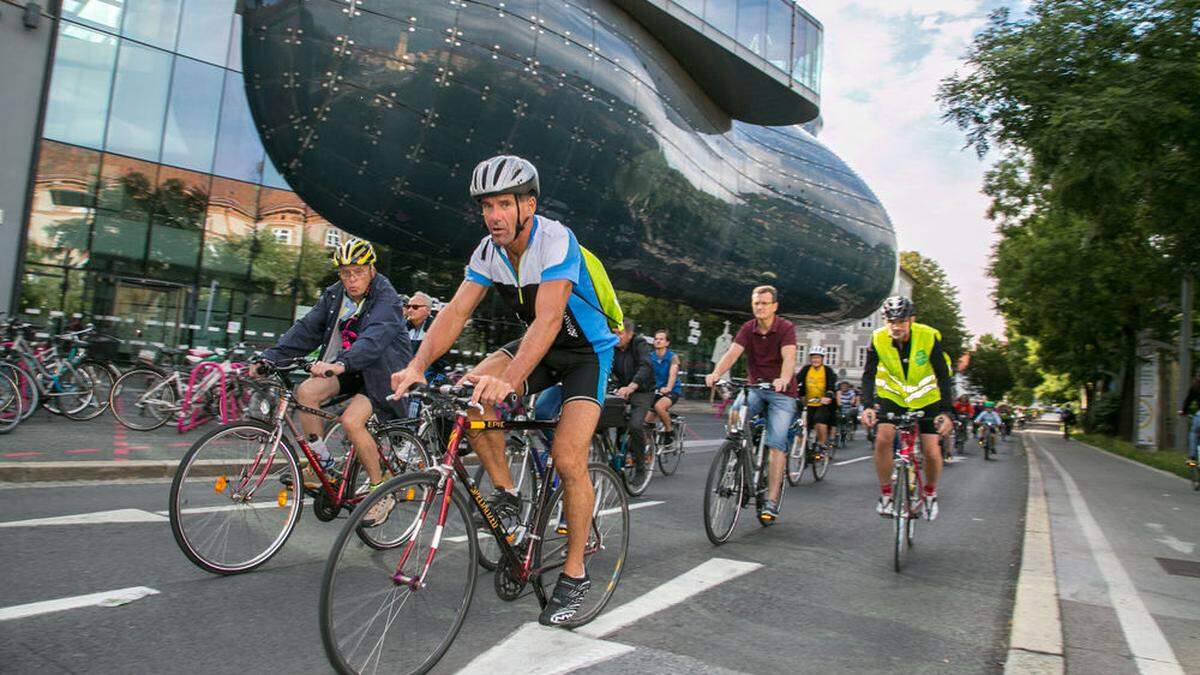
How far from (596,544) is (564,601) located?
1.50ft

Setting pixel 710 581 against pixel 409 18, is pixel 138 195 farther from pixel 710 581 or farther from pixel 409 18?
pixel 710 581

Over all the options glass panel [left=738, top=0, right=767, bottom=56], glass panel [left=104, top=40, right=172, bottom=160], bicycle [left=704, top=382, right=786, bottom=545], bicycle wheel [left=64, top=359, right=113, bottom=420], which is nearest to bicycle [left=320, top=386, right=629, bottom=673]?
bicycle [left=704, top=382, right=786, bottom=545]

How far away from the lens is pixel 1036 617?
413cm

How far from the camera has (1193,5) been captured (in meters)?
7.98

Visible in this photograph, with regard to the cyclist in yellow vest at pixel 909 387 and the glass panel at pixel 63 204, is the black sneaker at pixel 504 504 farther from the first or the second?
the glass panel at pixel 63 204

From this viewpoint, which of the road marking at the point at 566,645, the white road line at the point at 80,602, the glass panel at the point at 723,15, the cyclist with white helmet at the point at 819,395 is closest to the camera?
the road marking at the point at 566,645

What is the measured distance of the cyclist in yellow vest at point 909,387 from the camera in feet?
19.7

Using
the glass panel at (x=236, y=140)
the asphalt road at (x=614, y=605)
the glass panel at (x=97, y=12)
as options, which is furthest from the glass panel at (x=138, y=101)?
the asphalt road at (x=614, y=605)

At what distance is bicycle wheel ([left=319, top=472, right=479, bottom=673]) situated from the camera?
2.61 metres

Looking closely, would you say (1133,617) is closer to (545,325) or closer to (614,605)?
(614,605)

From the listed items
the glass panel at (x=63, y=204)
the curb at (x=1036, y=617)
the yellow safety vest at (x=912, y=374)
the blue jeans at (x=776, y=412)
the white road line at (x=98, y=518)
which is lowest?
the white road line at (x=98, y=518)

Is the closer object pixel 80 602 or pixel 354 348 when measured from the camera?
pixel 80 602

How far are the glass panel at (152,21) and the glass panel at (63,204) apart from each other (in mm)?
2841

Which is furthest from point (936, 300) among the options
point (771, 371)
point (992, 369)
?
point (771, 371)
